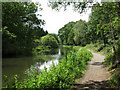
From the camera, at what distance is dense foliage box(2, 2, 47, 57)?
27.2m

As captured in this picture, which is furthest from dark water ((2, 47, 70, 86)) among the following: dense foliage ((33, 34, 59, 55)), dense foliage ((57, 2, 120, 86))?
dense foliage ((33, 34, 59, 55))

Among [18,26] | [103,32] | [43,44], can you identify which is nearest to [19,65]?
[18,26]

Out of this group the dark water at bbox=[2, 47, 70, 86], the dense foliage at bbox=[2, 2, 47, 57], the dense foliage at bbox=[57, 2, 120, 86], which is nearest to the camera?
the dense foliage at bbox=[57, 2, 120, 86]

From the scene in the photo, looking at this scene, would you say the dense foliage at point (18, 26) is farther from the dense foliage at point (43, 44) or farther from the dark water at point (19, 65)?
the dark water at point (19, 65)

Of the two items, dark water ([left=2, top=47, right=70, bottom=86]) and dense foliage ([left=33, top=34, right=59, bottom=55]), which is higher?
dense foliage ([left=33, top=34, right=59, bottom=55])

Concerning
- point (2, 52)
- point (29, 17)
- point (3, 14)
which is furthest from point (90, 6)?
point (29, 17)

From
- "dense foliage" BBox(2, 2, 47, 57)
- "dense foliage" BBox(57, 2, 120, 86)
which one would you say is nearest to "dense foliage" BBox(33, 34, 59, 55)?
"dense foliage" BBox(2, 2, 47, 57)

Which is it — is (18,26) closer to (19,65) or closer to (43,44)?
(19,65)

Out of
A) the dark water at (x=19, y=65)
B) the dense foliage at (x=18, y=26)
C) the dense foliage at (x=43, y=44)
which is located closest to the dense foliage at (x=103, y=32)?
the dark water at (x=19, y=65)

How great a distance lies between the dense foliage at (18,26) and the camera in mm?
27188

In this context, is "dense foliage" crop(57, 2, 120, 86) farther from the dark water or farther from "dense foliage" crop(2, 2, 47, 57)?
"dense foliage" crop(2, 2, 47, 57)

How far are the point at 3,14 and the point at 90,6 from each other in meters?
20.9

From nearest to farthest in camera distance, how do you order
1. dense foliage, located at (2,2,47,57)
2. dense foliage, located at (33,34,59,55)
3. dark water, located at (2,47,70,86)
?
dark water, located at (2,47,70,86) → dense foliage, located at (2,2,47,57) → dense foliage, located at (33,34,59,55)

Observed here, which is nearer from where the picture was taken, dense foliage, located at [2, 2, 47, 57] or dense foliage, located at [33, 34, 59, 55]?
dense foliage, located at [2, 2, 47, 57]
